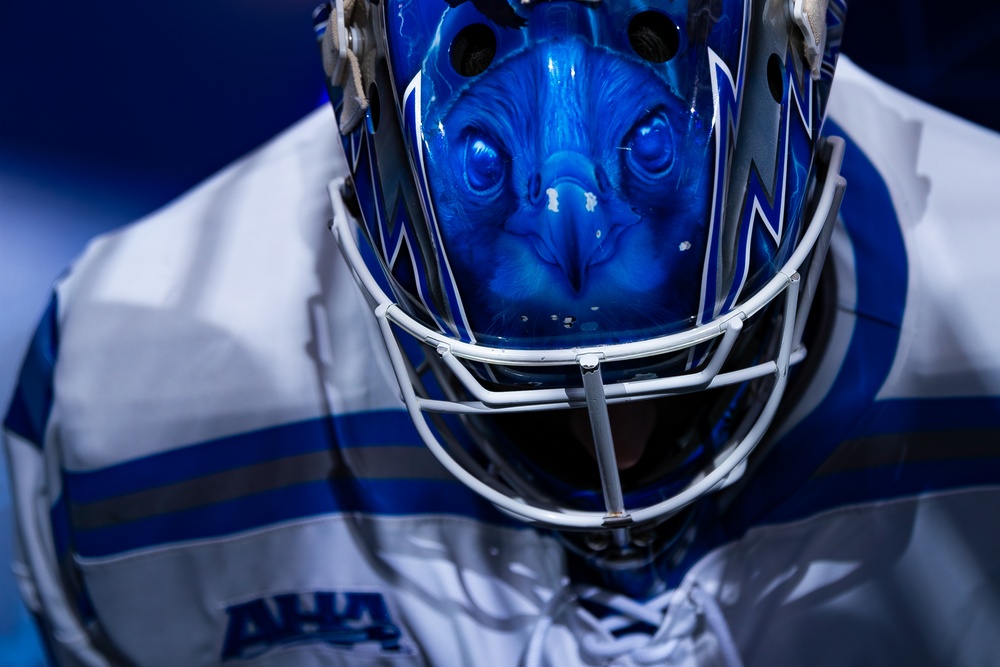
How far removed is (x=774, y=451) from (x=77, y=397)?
631 mm

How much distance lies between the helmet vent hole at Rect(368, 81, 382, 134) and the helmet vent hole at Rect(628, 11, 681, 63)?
6.8 inches

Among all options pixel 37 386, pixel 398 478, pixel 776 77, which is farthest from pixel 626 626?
pixel 37 386

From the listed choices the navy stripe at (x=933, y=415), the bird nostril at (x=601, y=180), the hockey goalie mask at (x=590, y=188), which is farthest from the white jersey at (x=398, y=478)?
the bird nostril at (x=601, y=180)

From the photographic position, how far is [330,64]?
2.25ft

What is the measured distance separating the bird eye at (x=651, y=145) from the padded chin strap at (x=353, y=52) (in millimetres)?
186

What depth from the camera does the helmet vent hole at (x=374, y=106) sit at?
656mm

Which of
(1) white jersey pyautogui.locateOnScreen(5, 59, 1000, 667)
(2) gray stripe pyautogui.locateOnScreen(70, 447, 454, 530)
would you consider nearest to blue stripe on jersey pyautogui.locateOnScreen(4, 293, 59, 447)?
(1) white jersey pyautogui.locateOnScreen(5, 59, 1000, 667)

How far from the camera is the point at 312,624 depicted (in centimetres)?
86

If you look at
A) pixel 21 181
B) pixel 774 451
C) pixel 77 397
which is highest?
pixel 21 181

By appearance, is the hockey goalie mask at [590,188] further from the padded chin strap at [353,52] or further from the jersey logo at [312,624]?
the jersey logo at [312,624]

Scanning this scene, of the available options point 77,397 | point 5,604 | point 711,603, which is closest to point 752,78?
point 711,603

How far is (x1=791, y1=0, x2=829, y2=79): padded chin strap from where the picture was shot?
60 centimetres

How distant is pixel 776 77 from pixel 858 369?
11.0 inches

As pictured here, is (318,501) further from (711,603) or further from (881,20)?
(881,20)
